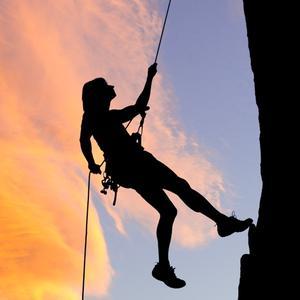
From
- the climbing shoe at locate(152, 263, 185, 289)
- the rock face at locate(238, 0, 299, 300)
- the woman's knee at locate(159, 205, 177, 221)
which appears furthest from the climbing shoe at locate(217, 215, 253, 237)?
the climbing shoe at locate(152, 263, 185, 289)

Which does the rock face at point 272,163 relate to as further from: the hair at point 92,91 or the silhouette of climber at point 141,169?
the hair at point 92,91

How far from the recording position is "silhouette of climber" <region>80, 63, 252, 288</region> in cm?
622

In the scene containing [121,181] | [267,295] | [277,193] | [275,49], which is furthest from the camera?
[121,181]

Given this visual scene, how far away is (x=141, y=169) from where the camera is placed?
6453 mm

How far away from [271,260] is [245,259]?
57 centimetres

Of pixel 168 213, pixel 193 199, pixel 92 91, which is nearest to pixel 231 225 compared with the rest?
pixel 193 199

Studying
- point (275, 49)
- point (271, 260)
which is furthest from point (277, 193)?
point (275, 49)

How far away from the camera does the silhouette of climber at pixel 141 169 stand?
622 cm

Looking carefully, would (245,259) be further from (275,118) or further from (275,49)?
(275,49)

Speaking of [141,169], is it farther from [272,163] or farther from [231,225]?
[272,163]

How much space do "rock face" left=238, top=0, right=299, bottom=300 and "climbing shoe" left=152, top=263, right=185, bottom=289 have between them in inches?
30.8

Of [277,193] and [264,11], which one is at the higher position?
[264,11]

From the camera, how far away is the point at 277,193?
19.3 ft

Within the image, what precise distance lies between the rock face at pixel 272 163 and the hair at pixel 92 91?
212cm
